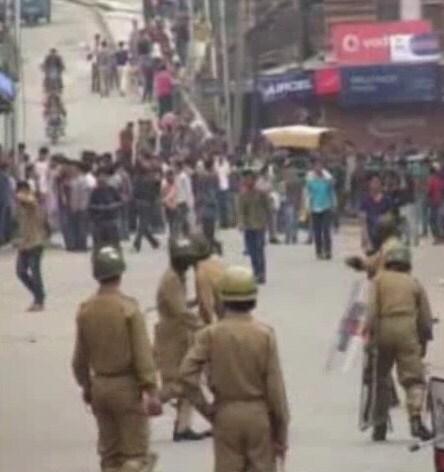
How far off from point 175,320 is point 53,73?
35.9 meters

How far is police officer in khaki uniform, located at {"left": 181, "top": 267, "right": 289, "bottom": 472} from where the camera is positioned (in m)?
12.2

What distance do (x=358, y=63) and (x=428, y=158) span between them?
7528mm

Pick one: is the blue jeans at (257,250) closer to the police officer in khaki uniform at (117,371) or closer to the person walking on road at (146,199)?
the person walking on road at (146,199)

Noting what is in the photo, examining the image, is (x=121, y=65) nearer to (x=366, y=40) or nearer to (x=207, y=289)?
(x=366, y=40)

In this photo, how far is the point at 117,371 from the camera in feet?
44.7

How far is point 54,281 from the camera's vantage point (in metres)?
30.2

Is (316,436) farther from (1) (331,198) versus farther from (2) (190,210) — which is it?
(2) (190,210)

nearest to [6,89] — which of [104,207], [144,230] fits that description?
[144,230]

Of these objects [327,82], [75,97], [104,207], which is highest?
[327,82]

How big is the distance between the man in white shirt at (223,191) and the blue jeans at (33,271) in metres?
12.7

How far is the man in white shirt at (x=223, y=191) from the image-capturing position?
39500 millimetres

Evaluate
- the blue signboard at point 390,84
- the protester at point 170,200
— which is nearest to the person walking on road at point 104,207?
the protester at point 170,200

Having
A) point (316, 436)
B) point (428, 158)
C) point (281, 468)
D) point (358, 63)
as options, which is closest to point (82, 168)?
point (428, 158)

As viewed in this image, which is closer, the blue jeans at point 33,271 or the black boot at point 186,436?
the black boot at point 186,436
